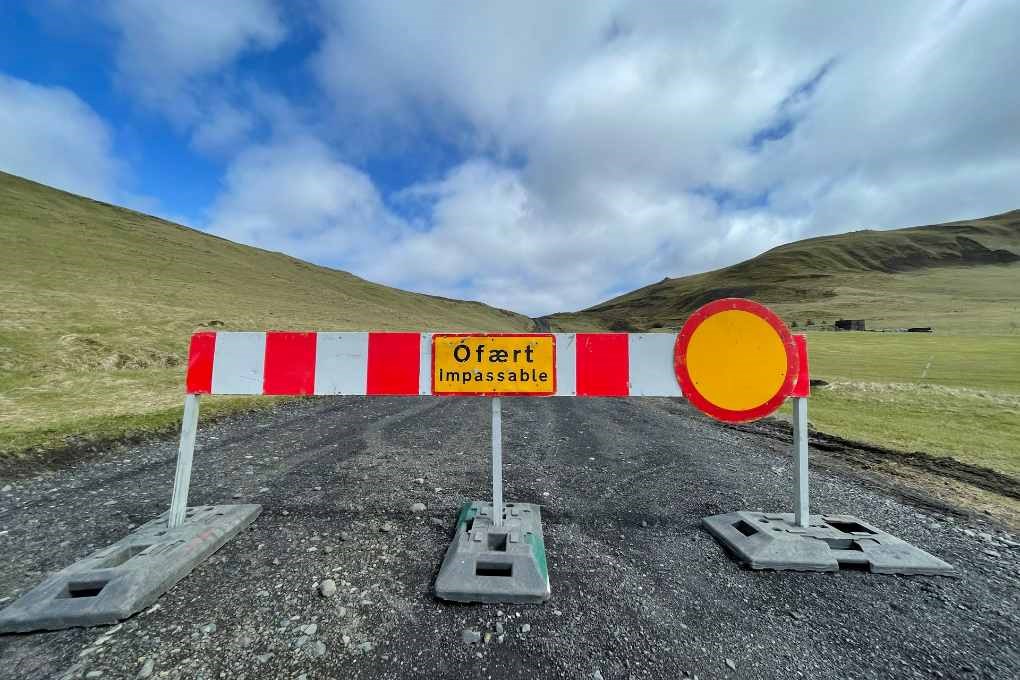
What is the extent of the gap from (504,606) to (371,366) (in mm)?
2144

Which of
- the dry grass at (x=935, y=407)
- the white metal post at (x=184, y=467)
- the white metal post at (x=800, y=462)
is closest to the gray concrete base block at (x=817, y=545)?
the white metal post at (x=800, y=462)

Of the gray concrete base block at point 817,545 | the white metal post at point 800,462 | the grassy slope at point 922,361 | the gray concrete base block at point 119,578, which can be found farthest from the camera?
the grassy slope at point 922,361

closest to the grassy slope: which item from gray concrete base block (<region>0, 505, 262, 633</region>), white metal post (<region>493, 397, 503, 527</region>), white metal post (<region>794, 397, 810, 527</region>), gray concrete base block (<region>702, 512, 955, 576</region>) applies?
gray concrete base block (<region>702, 512, 955, 576</region>)

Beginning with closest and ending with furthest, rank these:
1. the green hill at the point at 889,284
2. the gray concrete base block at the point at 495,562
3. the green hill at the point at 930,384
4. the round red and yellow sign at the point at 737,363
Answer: the gray concrete base block at the point at 495,562
the round red and yellow sign at the point at 737,363
the green hill at the point at 930,384
the green hill at the point at 889,284

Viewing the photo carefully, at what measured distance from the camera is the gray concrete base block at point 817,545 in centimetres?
306

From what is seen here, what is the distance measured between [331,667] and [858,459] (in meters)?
7.09

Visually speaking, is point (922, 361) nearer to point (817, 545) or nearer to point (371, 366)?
point (817, 545)

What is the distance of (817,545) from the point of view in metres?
3.24

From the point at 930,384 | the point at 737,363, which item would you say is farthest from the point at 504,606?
the point at 930,384

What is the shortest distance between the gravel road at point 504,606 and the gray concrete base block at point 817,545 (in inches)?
3.7

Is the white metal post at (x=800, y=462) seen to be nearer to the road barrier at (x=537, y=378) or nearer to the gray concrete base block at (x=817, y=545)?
the road barrier at (x=537, y=378)

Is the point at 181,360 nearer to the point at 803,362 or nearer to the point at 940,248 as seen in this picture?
the point at 803,362

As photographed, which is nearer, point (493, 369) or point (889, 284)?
point (493, 369)

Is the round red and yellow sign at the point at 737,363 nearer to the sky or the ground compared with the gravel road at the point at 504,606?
nearer to the sky
